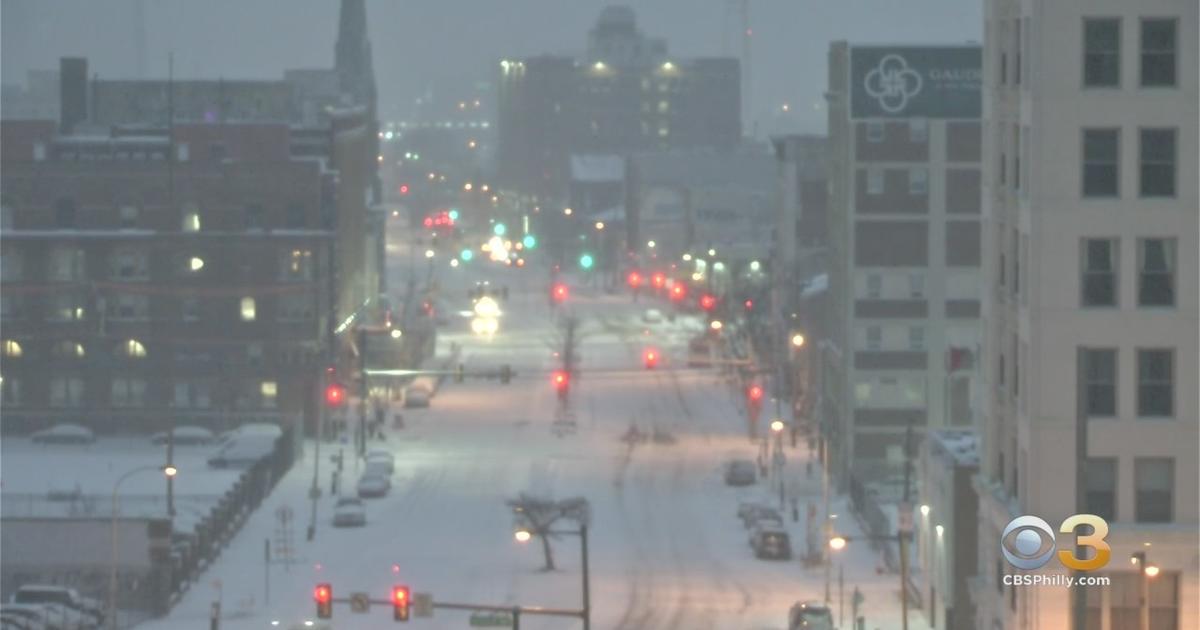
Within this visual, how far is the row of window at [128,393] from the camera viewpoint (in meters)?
49.2

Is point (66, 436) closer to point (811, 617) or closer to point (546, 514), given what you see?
point (546, 514)

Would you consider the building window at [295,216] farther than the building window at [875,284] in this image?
Yes

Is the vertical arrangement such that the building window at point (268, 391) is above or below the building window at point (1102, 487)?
below

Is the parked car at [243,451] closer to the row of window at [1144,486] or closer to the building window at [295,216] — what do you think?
the building window at [295,216]

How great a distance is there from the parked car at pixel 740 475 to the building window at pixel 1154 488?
918 inches

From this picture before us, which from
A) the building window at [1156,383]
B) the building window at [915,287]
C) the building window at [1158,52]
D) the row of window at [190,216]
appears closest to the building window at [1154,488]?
the building window at [1156,383]

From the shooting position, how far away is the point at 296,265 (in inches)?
1938

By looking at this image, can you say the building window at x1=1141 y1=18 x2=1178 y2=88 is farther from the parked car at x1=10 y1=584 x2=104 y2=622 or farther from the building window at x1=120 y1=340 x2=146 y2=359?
the building window at x1=120 y1=340 x2=146 y2=359

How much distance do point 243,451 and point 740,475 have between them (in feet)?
29.4

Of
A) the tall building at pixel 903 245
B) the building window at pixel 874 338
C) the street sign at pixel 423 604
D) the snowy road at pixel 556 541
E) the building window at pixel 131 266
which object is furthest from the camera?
the building window at pixel 131 266

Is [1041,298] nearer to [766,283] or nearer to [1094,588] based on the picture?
[1094,588]

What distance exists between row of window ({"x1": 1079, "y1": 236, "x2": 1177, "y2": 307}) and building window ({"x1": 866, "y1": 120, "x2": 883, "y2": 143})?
23.5 meters

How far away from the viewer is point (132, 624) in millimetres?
27734

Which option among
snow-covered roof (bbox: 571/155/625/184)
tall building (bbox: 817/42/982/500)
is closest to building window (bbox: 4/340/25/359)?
tall building (bbox: 817/42/982/500)
